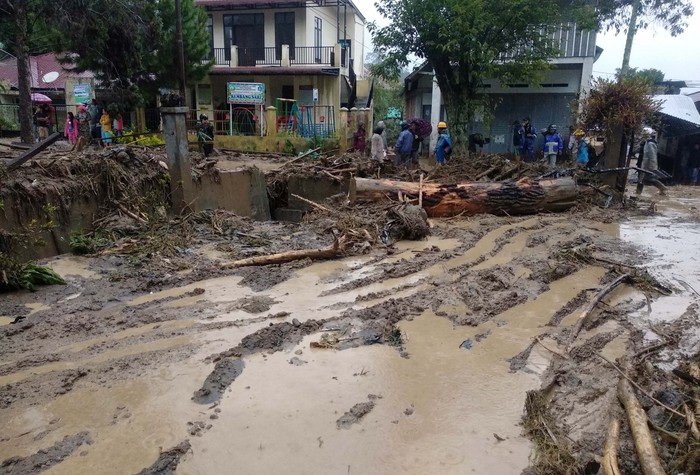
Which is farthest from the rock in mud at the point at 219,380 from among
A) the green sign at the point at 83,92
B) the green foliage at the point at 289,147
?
the green sign at the point at 83,92

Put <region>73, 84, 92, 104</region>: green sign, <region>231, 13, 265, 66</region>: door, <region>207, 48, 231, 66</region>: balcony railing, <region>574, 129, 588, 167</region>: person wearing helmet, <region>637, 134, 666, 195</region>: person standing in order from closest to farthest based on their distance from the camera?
<region>574, 129, 588, 167</region>: person wearing helmet, <region>637, 134, 666, 195</region>: person standing, <region>73, 84, 92, 104</region>: green sign, <region>231, 13, 265, 66</region>: door, <region>207, 48, 231, 66</region>: balcony railing

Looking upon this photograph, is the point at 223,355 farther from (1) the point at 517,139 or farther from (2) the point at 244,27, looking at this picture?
(2) the point at 244,27

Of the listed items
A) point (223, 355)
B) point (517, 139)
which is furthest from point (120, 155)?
point (517, 139)

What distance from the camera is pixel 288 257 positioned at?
7.68 meters

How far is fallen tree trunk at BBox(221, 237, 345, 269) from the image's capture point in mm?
7517

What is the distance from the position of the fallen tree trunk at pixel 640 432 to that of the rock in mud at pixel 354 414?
70.8 inches

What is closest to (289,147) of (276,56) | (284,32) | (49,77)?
(276,56)

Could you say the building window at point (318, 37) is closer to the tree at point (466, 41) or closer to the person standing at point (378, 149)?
the tree at point (466, 41)

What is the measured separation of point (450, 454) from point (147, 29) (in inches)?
688

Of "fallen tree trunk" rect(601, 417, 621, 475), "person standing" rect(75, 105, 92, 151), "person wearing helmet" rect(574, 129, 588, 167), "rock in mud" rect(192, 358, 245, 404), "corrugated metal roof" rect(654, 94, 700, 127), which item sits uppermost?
"corrugated metal roof" rect(654, 94, 700, 127)

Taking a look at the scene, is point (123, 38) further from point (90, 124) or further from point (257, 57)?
point (257, 57)

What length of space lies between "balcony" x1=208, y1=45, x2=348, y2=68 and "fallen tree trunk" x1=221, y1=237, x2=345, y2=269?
65.3 feet

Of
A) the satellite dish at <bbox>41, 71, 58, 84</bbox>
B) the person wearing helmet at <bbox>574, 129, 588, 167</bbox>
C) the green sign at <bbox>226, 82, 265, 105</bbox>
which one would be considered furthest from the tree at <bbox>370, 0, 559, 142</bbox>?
the satellite dish at <bbox>41, 71, 58, 84</bbox>

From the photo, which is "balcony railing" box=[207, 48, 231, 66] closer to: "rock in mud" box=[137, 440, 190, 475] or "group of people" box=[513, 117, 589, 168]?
"group of people" box=[513, 117, 589, 168]
